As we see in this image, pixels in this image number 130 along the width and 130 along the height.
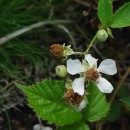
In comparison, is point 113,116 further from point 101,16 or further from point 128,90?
point 101,16

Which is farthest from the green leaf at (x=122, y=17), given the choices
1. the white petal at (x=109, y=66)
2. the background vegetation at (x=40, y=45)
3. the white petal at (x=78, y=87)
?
the background vegetation at (x=40, y=45)

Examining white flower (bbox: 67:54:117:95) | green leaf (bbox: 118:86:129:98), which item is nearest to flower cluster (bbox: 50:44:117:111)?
white flower (bbox: 67:54:117:95)

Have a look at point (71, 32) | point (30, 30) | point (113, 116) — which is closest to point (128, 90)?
point (113, 116)

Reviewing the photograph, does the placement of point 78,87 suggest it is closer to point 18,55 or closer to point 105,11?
point 105,11

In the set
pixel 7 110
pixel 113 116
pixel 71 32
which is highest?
pixel 71 32

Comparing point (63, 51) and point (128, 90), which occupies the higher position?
point (63, 51)

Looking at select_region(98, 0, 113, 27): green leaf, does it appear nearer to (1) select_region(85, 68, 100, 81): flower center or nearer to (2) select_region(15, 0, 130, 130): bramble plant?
(2) select_region(15, 0, 130, 130): bramble plant

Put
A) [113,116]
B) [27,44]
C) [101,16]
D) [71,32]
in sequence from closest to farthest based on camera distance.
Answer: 1. [101,16]
2. [113,116]
3. [27,44]
4. [71,32]

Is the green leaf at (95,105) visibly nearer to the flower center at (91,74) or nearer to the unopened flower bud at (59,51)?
the flower center at (91,74)
